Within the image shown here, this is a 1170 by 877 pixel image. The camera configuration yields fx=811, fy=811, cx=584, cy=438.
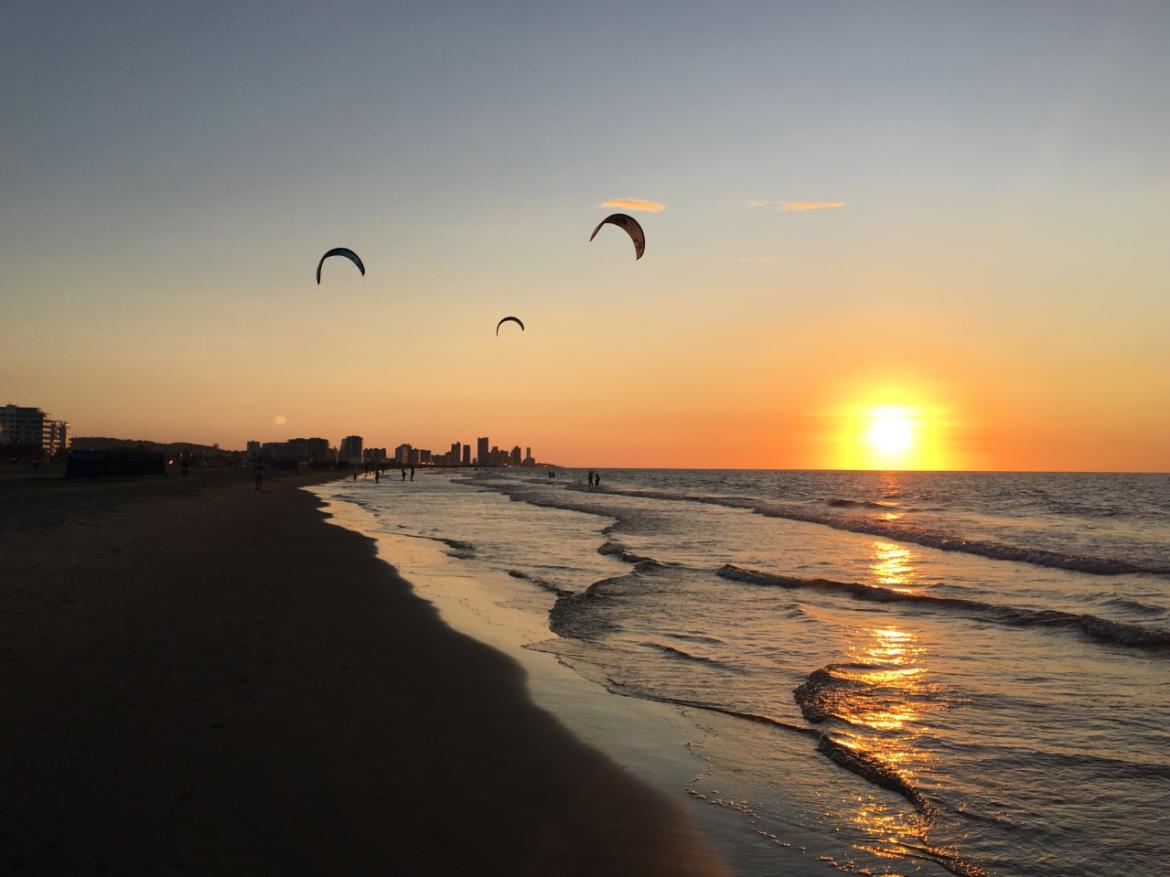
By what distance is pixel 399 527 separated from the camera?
35.8 meters

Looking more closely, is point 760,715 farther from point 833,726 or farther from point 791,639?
point 791,639

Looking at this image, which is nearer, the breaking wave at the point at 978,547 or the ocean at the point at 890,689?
the ocean at the point at 890,689

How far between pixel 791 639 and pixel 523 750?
7.05m

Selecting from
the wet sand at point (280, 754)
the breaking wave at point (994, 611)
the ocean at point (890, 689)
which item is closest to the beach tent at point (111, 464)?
the ocean at point (890, 689)

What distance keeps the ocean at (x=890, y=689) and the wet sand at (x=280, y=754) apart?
1.19 m

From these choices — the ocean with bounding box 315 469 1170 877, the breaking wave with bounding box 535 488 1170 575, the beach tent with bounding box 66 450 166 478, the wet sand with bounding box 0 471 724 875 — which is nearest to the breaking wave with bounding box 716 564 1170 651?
the ocean with bounding box 315 469 1170 877

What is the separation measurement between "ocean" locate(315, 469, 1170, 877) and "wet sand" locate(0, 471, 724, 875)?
1194 mm

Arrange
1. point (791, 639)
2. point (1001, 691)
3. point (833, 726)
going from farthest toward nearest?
point (791, 639)
point (1001, 691)
point (833, 726)

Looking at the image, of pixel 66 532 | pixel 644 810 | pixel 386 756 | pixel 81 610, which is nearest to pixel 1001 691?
pixel 644 810

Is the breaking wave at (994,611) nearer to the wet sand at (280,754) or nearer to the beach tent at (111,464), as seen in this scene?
the wet sand at (280,754)

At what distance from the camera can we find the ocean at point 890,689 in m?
5.95

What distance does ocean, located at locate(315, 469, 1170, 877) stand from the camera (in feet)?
19.5

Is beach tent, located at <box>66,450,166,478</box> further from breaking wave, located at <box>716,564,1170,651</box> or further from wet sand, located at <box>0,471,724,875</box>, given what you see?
breaking wave, located at <box>716,564,1170,651</box>

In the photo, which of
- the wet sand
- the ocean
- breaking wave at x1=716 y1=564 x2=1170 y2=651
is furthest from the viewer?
breaking wave at x1=716 y1=564 x2=1170 y2=651
